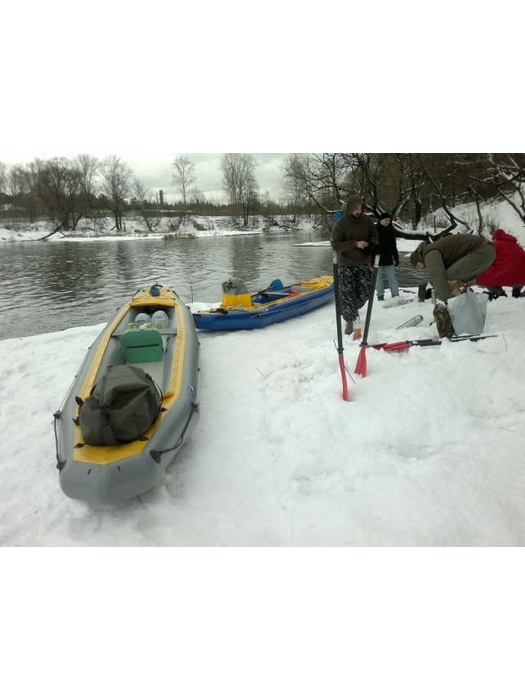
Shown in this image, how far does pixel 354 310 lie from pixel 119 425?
10.0 ft

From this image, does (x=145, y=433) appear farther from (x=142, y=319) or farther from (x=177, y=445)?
(x=142, y=319)

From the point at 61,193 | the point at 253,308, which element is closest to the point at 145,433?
the point at 253,308

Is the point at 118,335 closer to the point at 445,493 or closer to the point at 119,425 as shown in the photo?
the point at 119,425

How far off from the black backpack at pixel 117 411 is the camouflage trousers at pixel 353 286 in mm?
2656

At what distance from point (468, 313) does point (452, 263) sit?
0.62 meters

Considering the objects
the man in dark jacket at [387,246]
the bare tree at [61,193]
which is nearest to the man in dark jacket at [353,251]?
the man in dark jacket at [387,246]

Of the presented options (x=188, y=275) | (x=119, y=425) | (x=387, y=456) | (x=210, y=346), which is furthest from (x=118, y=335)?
(x=188, y=275)

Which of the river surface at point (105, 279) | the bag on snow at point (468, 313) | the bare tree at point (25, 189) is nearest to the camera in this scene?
the bag on snow at point (468, 313)

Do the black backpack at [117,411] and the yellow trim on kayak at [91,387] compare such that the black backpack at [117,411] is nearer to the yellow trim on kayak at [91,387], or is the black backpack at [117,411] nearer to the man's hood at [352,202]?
the yellow trim on kayak at [91,387]

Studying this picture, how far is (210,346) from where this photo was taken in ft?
17.1

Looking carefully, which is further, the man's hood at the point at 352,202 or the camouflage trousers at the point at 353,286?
the camouflage trousers at the point at 353,286

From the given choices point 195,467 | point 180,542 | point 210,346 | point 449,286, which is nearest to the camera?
point 180,542

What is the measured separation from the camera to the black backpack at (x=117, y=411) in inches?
93.1

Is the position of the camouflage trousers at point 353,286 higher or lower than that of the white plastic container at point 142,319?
higher
